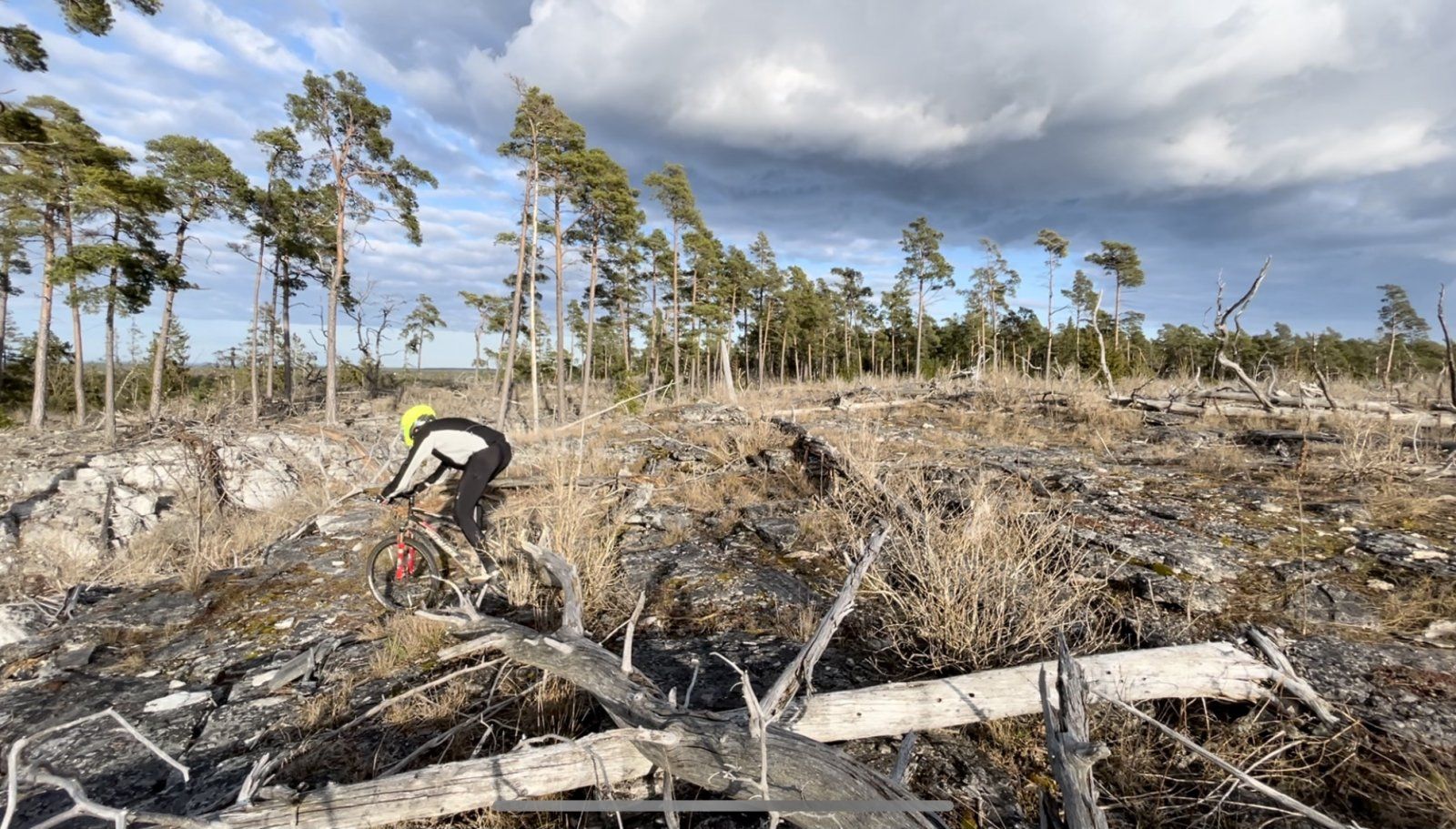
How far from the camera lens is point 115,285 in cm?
1695

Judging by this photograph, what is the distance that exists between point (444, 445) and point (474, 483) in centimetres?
42

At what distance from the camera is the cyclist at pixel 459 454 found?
4.48 m

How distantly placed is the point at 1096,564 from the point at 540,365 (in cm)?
4407

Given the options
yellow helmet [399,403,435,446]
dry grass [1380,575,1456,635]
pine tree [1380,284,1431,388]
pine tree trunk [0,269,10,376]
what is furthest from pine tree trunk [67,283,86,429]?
pine tree [1380,284,1431,388]

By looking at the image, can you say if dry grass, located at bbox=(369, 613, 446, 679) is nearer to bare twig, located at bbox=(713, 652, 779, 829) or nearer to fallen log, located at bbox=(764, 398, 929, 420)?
bare twig, located at bbox=(713, 652, 779, 829)

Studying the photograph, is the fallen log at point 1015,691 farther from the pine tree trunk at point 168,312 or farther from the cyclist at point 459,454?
the pine tree trunk at point 168,312

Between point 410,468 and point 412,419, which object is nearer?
point 410,468

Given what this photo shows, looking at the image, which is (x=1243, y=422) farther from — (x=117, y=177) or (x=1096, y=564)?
(x=117, y=177)

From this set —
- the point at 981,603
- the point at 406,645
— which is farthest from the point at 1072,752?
the point at 406,645

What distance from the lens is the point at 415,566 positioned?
4672 mm

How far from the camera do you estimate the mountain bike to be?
14.4 ft

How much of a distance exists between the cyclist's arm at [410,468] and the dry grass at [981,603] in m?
3.62

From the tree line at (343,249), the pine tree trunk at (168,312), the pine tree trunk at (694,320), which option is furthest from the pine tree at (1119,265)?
the pine tree trunk at (168,312)

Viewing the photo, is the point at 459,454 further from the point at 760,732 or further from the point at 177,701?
the point at 760,732
